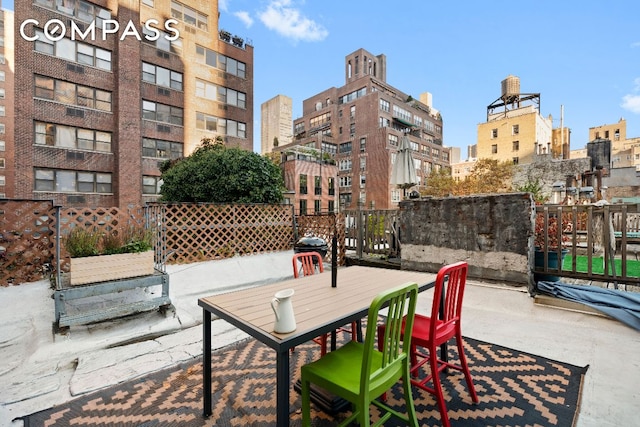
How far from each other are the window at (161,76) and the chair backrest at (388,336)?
21829 mm

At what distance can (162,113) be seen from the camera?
61.7 ft

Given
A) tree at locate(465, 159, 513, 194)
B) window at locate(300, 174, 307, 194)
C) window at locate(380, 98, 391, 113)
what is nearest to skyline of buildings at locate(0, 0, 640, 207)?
window at locate(300, 174, 307, 194)

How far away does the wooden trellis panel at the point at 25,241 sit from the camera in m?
5.18

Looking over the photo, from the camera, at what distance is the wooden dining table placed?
1.40 m

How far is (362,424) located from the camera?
141 centimetres

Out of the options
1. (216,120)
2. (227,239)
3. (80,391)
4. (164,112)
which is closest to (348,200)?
(216,120)

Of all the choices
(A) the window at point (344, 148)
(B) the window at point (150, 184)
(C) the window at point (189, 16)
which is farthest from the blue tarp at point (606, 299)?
(A) the window at point (344, 148)

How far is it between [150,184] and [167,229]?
1340cm

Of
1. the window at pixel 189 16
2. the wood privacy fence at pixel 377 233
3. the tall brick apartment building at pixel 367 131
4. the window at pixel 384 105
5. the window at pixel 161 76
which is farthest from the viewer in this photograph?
the window at pixel 384 105

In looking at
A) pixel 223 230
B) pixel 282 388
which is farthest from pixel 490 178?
pixel 282 388

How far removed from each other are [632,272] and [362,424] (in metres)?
7.55

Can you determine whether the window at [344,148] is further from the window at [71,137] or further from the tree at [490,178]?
the window at [71,137]

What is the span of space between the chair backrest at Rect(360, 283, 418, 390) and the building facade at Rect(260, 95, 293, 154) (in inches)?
2599

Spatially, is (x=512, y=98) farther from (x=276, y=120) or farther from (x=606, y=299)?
(x=276, y=120)
